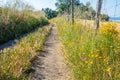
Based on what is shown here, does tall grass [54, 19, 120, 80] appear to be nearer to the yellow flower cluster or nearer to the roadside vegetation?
the yellow flower cluster

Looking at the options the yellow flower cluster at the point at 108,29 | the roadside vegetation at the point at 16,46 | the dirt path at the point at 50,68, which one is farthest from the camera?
the yellow flower cluster at the point at 108,29

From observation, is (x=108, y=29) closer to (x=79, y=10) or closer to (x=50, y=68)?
(x=50, y=68)

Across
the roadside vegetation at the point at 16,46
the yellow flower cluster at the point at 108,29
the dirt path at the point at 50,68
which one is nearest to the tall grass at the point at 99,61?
the yellow flower cluster at the point at 108,29

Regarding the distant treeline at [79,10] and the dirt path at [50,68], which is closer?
the dirt path at [50,68]

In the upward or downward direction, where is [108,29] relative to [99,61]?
upward

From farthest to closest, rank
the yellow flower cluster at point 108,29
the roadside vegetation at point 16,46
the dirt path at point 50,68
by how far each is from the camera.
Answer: the yellow flower cluster at point 108,29, the dirt path at point 50,68, the roadside vegetation at point 16,46

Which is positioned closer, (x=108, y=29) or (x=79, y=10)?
(x=108, y=29)

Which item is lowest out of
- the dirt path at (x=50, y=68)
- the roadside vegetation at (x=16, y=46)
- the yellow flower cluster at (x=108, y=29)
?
the dirt path at (x=50, y=68)

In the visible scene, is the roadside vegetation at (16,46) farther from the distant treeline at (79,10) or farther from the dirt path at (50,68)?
the distant treeline at (79,10)

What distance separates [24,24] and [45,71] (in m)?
12.2

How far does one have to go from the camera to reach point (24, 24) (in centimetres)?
1900

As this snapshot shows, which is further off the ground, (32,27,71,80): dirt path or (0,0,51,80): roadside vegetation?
(0,0,51,80): roadside vegetation

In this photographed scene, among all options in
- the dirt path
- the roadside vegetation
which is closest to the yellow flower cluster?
the dirt path

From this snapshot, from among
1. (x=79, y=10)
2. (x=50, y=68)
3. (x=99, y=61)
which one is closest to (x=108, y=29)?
(x=50, y=68)
